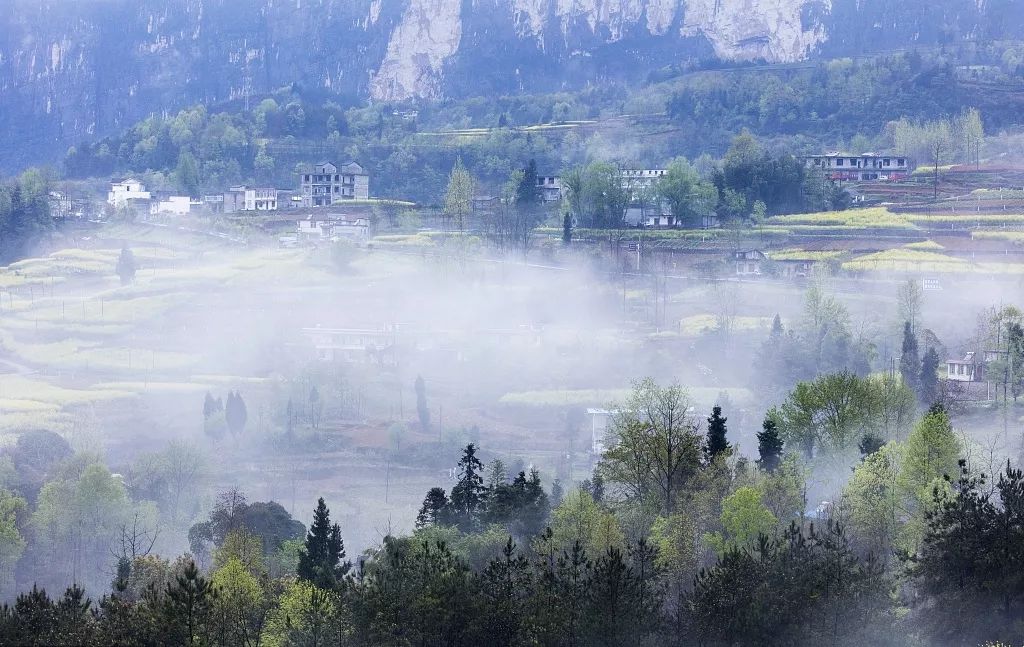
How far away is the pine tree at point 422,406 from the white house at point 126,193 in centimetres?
5317

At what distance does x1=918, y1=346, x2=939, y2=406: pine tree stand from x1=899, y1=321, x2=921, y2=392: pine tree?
0.32m

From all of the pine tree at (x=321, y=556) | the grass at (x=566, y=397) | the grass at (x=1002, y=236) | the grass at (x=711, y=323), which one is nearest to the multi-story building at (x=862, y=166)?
the grass at (x=1002, y=236)

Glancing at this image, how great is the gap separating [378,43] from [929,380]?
116517 millimetres

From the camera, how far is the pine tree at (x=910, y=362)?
228ft

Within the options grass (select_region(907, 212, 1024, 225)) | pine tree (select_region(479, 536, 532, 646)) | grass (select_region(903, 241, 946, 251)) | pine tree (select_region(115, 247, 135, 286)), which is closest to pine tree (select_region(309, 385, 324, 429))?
pine tree (select_region(115, 247, 135, 286))

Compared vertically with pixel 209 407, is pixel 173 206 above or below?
above

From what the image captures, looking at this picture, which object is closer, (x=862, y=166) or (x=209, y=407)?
(x=209, y=407)

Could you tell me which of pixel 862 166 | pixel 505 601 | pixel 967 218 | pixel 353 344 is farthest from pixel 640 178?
pixel 505 601

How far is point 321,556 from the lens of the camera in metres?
45.2

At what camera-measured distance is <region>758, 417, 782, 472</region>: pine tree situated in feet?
167

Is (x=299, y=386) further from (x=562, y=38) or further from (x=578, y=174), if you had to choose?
(x=562, y=38)

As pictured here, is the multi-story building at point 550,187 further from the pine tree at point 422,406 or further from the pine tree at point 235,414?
the pine tree at point 235,414

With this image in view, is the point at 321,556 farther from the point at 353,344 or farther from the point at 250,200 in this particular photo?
the point at 250,200

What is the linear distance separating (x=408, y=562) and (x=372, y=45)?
462ft
